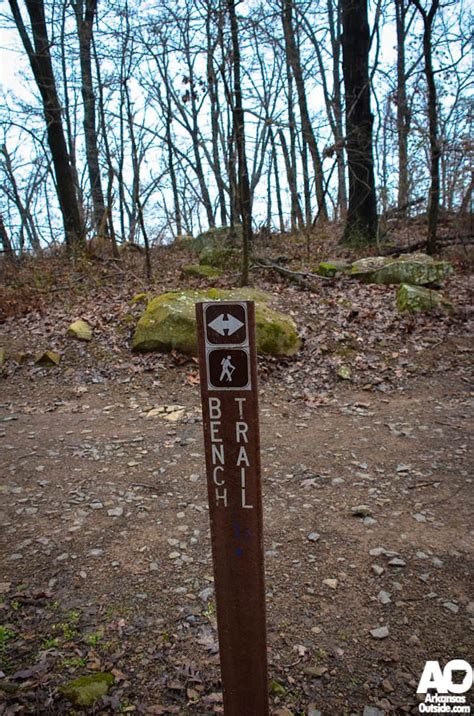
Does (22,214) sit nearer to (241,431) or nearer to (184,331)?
(184,331)

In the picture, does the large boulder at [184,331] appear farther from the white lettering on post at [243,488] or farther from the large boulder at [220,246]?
the white lettering on post at [243,488]

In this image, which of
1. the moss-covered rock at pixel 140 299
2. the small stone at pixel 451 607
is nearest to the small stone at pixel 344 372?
the small stone at pixel 451 607

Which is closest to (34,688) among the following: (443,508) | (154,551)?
A: (154,551)

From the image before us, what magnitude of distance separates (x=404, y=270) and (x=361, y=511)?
6712mm

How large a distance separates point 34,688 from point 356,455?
11.5 ft

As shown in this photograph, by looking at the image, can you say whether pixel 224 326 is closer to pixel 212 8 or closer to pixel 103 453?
pixel 103 453

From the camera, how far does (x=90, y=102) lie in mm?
12508

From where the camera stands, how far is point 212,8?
821 cm

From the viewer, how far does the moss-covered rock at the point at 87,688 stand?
7.65ft

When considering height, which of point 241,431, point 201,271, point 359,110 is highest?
point 359,110

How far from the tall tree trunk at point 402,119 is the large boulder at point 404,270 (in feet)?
9.81

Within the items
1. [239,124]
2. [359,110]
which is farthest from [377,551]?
[359,110]
